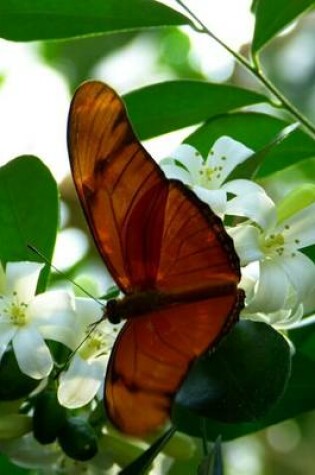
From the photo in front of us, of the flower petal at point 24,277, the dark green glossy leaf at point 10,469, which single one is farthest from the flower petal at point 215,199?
the dark green glossy leaf at point 10,469

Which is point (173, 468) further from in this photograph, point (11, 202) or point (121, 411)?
point (121, 411)

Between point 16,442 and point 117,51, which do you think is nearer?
point 16,442

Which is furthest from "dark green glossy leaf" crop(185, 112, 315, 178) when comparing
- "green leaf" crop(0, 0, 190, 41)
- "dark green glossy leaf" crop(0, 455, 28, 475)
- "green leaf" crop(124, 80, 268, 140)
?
"dark green glossy leaf" crop(0, 455, 28, 475)

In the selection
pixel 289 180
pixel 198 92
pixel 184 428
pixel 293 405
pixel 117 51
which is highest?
pixel 198 92

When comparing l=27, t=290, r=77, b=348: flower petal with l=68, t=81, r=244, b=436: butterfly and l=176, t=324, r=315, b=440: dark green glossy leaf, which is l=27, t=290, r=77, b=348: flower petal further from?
l=176, t=324, r=315, b=440: dark green glossy leaf

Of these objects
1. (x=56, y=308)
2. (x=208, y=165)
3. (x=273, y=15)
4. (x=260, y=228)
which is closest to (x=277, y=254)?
(x=260, y=228)

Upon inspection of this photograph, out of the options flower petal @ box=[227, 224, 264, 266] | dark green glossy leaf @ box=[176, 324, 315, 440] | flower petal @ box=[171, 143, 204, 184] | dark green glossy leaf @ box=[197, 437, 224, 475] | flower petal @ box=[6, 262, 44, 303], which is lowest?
dark green glossy leaf @ box=[176, 324, 315, 440]

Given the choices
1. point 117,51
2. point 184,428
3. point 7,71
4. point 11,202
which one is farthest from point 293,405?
point 117,51
